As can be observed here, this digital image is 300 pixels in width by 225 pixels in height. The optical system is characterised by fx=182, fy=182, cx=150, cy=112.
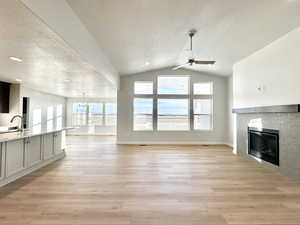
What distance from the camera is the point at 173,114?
7.82 m

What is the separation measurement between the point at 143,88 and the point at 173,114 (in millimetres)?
1710

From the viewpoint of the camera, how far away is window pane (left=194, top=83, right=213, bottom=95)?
7.84 m

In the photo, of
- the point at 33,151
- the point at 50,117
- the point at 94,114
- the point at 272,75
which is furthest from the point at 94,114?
the point at 272,75

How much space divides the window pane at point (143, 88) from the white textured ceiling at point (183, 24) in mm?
2570

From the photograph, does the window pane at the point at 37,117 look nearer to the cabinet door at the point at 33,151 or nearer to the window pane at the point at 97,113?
the window pane at the point at 97,113

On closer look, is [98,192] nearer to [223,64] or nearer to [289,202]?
[289,202]

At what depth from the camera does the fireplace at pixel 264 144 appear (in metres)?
4.08

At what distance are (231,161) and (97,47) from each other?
14.6 ft

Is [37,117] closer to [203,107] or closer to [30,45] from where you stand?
[30,45]

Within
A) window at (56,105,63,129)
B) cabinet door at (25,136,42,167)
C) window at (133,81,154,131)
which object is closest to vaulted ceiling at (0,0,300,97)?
cabinet door at (25,136,42,167)

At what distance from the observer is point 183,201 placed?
8.52ft

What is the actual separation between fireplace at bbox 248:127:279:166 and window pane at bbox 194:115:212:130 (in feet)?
8.68

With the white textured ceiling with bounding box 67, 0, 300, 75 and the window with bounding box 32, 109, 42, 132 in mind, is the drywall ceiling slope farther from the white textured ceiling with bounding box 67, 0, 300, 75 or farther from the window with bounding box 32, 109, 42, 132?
the window with bounding box 32, 109, 42, 132

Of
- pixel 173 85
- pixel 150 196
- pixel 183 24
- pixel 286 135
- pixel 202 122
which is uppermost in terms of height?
pixel 183 24
